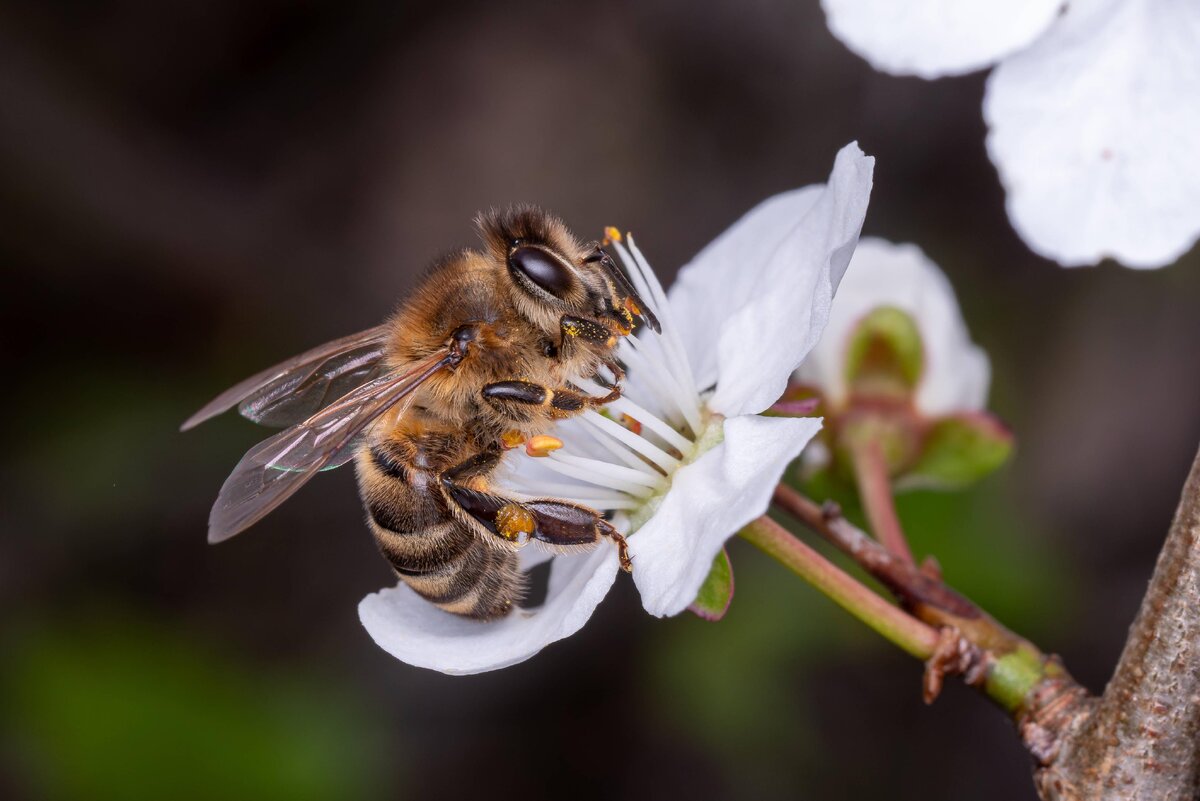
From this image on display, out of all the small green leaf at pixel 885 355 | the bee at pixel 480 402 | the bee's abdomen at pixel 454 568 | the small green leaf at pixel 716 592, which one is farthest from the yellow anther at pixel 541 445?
the small green leaf at pixel 885 355

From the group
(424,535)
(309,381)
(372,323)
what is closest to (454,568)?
(424,535)

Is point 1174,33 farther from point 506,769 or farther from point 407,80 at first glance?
point 407,80

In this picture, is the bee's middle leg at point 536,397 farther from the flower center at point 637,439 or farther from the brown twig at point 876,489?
the brown twig at point 876,489

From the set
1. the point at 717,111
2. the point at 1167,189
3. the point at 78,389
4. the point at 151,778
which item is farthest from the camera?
the point at 717,111

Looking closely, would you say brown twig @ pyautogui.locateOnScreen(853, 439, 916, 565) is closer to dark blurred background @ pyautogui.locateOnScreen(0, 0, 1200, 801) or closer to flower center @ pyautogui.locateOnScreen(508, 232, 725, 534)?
flower center @ pyautogui.locateOnScreen(508, 232, 725, 534)

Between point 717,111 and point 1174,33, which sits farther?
point 717,111

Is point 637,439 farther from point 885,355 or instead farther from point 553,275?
point 885,355

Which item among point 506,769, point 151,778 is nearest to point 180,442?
point 151,778
